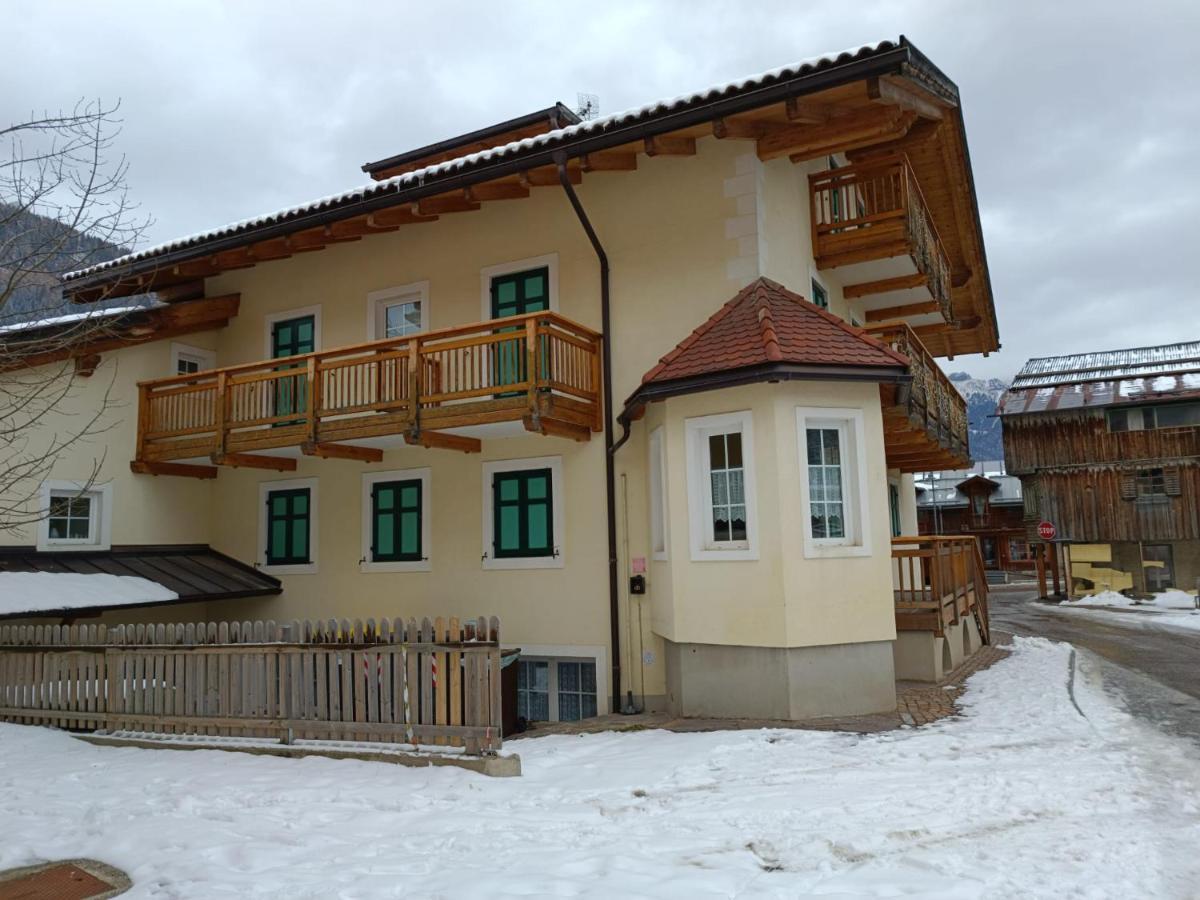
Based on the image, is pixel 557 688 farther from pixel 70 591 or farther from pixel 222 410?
pixel 70 591

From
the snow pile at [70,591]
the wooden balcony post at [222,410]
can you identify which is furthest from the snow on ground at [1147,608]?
the snow pile at [70,591]

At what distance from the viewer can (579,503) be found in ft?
39.2

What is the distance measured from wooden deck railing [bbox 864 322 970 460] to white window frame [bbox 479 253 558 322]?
175 inches

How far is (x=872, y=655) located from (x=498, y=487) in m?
5.68

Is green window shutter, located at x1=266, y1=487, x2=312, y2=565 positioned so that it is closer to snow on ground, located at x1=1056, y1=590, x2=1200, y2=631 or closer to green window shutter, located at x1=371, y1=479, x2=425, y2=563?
green window shutter, located at x1=371, y1=479, x2=425, y2=563

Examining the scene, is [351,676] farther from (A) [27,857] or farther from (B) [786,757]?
(B) [786,757]

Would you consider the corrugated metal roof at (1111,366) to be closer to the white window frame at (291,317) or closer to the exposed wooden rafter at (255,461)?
the white window frame at (291,317)

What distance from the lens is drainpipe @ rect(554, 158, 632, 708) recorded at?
1134 centimetres

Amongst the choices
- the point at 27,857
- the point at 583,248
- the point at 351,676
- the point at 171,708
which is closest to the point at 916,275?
the point at 583,248

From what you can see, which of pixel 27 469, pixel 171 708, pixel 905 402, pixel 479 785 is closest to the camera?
pixel 479 785

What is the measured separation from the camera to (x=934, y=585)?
1168cm

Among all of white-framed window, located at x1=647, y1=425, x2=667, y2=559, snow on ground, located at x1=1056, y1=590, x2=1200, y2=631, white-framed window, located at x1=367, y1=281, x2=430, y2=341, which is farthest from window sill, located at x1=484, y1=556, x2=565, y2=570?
snow on ground, located at x1=1056, y1=590, x2=1200, y2=631

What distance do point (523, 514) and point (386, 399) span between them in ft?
8.21

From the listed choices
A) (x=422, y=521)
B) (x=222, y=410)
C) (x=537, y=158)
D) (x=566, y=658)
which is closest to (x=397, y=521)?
(x=422, y=521)
